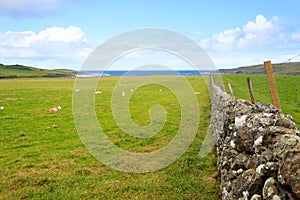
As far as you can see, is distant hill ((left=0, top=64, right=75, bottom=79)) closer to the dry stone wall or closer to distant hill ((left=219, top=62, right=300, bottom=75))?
distant hill ((left=219, top=62, right=300, bottom=75))

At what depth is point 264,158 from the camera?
4.10 metres

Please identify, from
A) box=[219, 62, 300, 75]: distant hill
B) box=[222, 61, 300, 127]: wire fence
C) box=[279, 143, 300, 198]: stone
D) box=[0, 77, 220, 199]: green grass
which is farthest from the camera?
box=[222, 61, 300, 127]: wire fence

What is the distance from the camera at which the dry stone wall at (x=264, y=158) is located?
325 cm

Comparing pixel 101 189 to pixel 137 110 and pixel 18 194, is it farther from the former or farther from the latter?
pixel 137 110

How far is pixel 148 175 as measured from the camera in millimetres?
8320

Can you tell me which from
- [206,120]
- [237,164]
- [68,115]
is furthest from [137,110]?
[237,164]

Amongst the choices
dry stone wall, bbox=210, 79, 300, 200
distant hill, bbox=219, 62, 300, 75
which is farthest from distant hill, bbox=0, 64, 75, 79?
dry stone wall, bbox=210, 79, 300, 200

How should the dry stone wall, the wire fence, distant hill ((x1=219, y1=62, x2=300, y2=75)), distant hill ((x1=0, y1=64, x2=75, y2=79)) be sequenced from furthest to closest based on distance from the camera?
distant hill ((x1=0, y1=64, x2=75, y2=79))
the wire fence
distant hill ((x1=219, y1=62, x2=300, y2=75))
the dry stone wall

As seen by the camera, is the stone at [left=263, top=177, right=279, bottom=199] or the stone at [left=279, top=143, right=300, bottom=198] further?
the stone at [left=263, top=177, right=279, bottom=199]

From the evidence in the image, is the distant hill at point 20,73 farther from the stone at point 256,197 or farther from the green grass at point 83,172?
the stone at point 256,197

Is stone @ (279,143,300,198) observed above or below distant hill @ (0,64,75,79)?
below

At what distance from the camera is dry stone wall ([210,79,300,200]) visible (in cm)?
325

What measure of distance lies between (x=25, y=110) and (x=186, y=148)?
15948mm

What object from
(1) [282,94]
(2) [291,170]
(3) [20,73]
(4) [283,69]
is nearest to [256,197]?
(2) [291,170]
